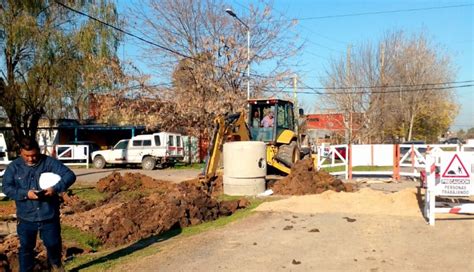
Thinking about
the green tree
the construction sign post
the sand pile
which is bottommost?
the sand pile

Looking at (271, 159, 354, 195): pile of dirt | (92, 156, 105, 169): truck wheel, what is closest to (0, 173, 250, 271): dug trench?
(271, 159, 354, 195): pile of dirt

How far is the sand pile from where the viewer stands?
10688 mm

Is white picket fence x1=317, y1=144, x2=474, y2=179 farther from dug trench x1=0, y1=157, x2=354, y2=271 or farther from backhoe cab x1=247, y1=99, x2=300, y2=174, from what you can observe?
dug trench x1=0, y1=157, x2=354, y2=271

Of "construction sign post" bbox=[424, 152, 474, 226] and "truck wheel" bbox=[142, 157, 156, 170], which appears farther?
"truck wheel" bbox=[142, 157, 156, 170]

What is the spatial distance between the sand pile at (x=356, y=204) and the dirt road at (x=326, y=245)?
0.41ft

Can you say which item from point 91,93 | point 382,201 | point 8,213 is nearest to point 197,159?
point 91,93

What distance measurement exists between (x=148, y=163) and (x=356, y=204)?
20965 millimetres

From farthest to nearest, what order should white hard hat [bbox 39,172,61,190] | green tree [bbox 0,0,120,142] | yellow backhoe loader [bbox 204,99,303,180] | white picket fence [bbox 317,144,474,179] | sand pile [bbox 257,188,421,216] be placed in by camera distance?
1. green tree [bbox 0,0,120,142]
2. white picket fence [bbox 317,144,474,179]
3. yellow backhoe loader [bbox 204,99,303,180]
4. sand pile [bbox 257,188,421,216]
5. white hard hat [bbox 39,172,61,190]

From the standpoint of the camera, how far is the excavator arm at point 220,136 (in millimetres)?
15914

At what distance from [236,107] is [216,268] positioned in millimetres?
24643

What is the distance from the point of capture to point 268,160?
18312mm

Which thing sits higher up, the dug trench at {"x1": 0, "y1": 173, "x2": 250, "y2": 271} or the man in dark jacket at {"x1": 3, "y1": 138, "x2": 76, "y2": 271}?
the man in dark jacket at {"x1": 3, "y1": 138, "x2": 76, "y2": 271}

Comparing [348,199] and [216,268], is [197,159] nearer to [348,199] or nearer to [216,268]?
[348,199]

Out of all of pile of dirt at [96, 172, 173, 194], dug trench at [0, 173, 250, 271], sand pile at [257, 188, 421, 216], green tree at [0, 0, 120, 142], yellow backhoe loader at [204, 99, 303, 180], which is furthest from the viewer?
green tree at [0, 0, 120, 142]
